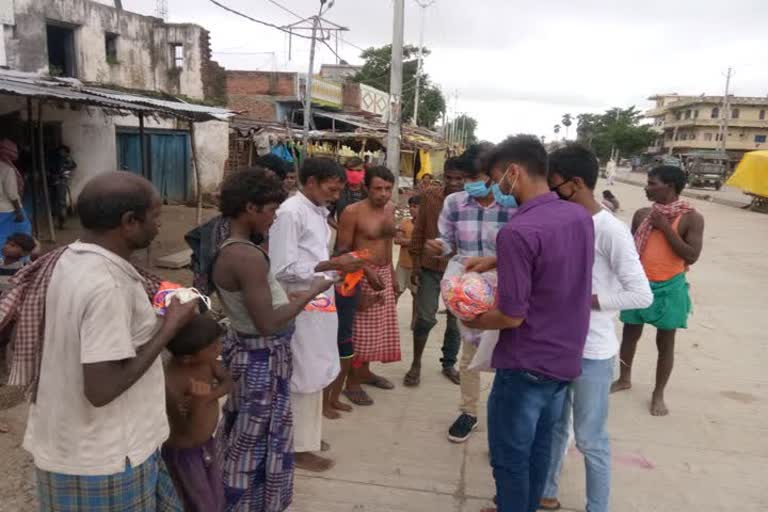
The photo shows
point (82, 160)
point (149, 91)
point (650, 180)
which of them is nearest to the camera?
point (650, 180)

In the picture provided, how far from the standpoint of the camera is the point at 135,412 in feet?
5.34

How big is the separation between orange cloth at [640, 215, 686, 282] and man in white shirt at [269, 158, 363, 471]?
2.25 meters

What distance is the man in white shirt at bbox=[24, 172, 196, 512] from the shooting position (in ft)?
4.76

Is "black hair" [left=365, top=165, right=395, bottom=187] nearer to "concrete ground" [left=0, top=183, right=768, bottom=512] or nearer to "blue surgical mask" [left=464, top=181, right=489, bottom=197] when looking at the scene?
"blue surgical mask" [left=464, top=181, right=489, bottom=197]

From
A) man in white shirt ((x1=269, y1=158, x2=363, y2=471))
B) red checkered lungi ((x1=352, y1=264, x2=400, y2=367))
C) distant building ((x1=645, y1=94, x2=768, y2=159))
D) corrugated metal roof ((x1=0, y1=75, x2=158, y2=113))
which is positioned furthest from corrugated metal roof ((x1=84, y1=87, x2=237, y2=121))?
distant building ((x1=645, y1=94, x2=768, y2=159))

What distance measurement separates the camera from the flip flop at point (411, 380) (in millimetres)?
4430

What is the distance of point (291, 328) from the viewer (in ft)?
8.48

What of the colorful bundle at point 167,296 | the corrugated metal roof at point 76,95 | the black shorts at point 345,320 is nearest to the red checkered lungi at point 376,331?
the black shorts at point 345,320

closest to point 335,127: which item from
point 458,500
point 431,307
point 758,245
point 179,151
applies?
point 179,151

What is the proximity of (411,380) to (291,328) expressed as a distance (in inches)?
81.3

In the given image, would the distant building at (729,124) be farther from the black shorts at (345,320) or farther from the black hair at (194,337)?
the black hair at (194,337)

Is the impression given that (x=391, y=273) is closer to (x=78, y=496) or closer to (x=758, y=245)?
(x=78, y=496)

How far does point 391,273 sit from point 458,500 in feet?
Answer: 5.72

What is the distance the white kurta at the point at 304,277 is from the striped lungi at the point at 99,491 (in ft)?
4.03
